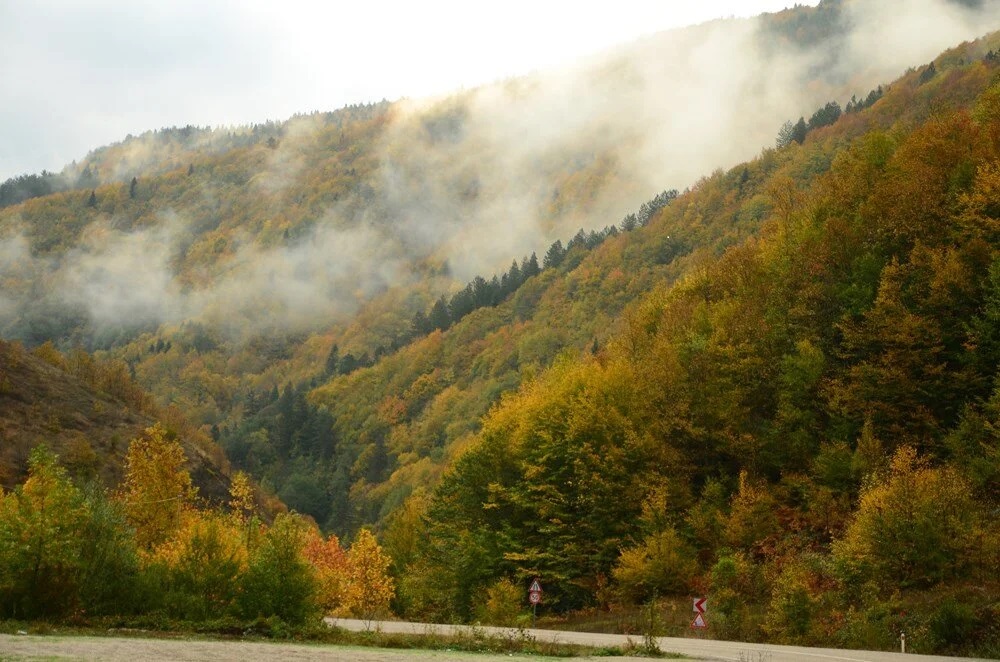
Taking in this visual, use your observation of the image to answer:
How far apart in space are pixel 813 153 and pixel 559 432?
130 m

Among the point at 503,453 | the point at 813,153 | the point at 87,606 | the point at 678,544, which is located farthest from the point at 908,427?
the point at 813,153

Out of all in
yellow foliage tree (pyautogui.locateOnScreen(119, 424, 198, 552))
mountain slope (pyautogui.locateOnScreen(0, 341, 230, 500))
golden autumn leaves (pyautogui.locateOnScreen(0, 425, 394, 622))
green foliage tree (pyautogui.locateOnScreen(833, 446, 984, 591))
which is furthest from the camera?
mountain slope (pyautogui.locateOnScreen(0, 341, 230, 500))

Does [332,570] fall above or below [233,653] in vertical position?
above

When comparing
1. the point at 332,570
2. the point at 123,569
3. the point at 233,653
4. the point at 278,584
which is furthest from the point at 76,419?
the point at 233,653

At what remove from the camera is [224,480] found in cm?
11975

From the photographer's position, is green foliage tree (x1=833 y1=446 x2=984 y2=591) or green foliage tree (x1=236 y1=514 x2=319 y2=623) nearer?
green foliage tree (x1=236 y1=514 x2=319 y2=623)

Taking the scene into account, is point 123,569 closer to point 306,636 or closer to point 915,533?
point 306,636

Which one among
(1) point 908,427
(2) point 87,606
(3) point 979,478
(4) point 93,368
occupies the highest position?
(4) point 93,368

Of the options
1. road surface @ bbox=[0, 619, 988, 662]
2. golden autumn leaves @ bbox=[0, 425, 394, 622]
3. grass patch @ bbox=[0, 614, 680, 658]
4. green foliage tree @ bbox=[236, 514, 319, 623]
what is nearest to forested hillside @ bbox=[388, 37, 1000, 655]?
road surface @ bbox=[0, 619, 988, 662]

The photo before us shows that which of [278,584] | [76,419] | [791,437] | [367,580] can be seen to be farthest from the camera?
[76,419]

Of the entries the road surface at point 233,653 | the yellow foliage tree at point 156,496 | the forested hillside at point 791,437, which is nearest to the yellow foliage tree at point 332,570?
the forested hillside at point 791,437

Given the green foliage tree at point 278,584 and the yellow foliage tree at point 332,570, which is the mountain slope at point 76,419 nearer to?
the yellow foliage tree at point 332,570

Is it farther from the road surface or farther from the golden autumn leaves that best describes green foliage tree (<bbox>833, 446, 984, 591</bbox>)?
the golden autumn leaves

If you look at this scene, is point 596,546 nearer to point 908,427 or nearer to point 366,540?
point 908,427
